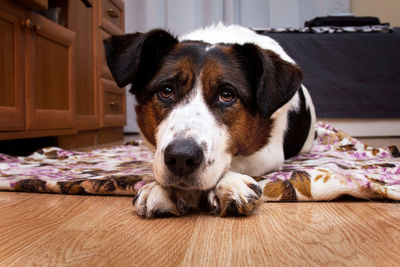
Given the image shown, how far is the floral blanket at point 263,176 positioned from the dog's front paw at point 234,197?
9.2 inches

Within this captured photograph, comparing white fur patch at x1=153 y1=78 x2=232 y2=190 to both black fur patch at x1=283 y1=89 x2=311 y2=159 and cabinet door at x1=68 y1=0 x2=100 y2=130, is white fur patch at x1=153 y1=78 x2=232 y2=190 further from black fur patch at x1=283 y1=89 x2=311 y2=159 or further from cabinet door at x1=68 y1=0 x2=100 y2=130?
cabinet door at x1=68 y1=0 x2=100 y2=130

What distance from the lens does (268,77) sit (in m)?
1.51

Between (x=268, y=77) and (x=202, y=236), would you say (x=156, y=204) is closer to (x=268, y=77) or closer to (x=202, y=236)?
(x=202, y=236)

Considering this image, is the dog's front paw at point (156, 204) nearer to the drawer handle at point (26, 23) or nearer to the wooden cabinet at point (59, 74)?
the wooden cabinet at point (59, 74)

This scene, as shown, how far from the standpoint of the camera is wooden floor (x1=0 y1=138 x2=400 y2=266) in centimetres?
89

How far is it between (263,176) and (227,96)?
426mm

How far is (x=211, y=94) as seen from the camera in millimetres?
1498

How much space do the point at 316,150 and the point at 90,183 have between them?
1903 mm

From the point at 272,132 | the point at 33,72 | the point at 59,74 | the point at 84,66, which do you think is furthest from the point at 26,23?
the point at 272,132

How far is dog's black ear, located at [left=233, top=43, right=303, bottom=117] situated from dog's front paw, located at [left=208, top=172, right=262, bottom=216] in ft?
1.24

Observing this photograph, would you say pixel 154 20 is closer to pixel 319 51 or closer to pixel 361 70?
pixel 319 51

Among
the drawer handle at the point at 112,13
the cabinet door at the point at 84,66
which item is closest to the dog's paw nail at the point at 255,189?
the cabinet door at the point at 84,66

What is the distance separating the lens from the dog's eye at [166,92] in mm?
1541

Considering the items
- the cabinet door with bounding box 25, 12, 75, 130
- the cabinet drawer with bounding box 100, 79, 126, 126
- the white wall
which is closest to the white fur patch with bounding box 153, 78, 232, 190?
the cabinet door with bounding box 25, 12, 75, 130
